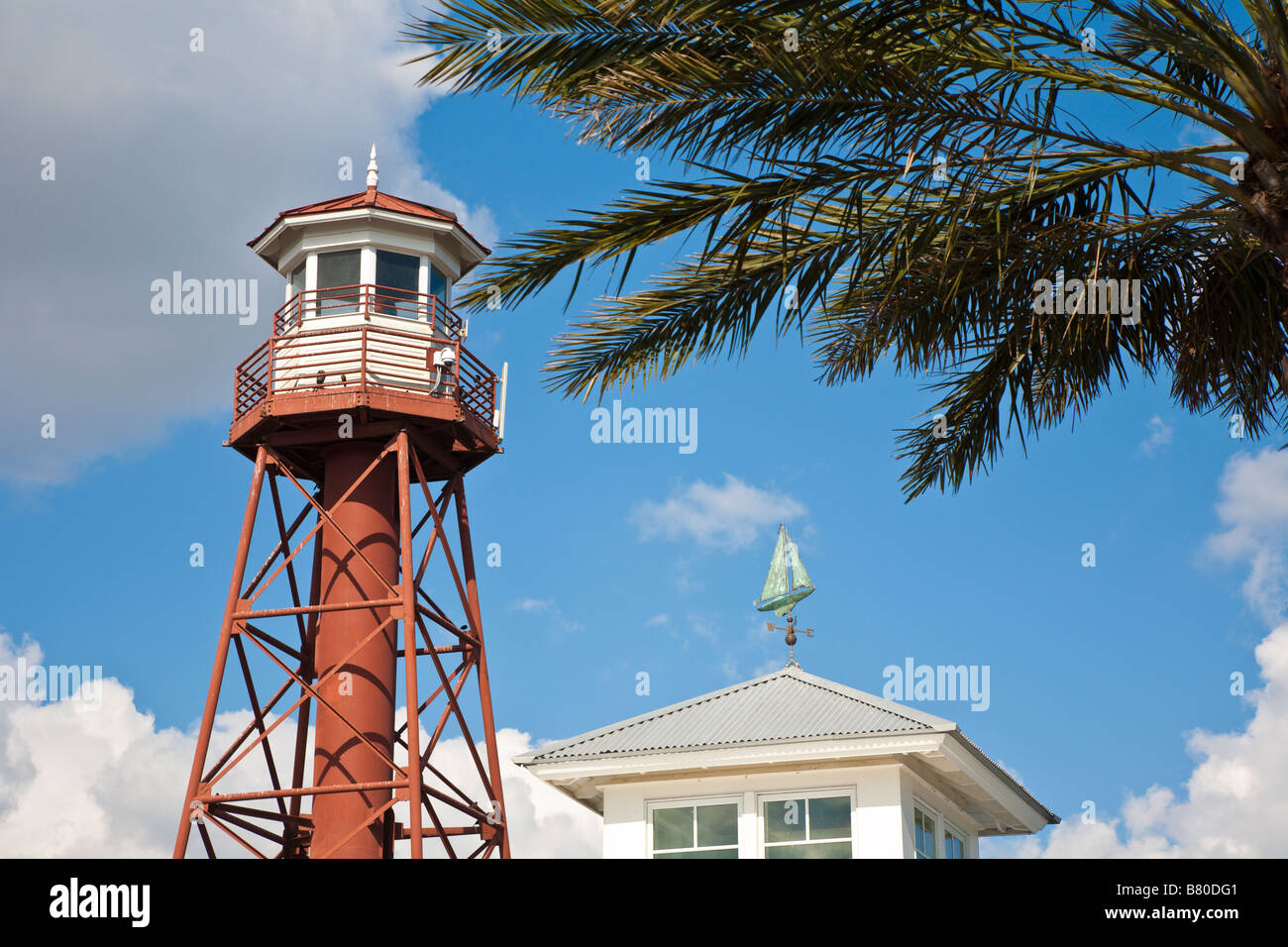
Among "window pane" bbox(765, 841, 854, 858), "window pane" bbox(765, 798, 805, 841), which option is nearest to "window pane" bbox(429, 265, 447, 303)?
"window pane" bbox(765, 798, 805, 841)

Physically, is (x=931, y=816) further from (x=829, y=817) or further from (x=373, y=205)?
(x=373, y=205)

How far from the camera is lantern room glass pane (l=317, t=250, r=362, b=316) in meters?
25.2

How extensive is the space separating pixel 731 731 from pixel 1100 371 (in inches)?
296

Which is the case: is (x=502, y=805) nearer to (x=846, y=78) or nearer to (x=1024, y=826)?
(x=1024, y=826)

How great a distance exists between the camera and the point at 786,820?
17.6m

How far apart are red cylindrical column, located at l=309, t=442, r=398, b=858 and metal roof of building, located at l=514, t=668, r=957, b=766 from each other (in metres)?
5.38

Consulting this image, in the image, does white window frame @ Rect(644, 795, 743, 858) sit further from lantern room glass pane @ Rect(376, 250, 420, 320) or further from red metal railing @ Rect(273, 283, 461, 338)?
lantern room glass pane @ Rect(376, 250, 420, 320)

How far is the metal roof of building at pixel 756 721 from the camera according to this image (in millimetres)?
17562

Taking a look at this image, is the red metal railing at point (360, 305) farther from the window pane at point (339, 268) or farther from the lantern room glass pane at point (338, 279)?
the window pane at point (339, 268)

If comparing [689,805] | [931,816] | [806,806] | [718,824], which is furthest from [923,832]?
[689,805]

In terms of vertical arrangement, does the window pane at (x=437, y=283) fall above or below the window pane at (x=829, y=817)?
above

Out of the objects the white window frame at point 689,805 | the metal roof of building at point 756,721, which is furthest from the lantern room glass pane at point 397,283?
the white window frame at point 689,805

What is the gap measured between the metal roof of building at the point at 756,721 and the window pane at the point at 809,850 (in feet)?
4.02
